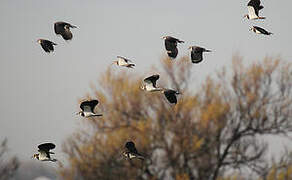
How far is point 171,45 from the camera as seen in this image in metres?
6.54

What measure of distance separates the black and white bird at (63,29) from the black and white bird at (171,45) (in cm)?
124

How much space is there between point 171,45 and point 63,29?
1.43 meters

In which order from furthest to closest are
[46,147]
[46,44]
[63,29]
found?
[46,44]
[63,29]
[46,147]

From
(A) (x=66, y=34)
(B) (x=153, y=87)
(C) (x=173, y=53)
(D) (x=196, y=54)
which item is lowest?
(B) (x=153, y=87)

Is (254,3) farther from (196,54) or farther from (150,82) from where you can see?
(150,82)

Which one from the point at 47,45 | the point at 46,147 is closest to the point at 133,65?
the point at 47,45

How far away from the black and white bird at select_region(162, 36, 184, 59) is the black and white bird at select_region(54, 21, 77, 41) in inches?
48.8

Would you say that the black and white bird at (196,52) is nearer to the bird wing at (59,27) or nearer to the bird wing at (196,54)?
the bird wing at (196,54)

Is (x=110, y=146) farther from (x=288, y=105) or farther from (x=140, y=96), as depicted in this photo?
(x=288, y=105)

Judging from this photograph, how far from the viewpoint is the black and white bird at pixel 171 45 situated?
6.50 meters

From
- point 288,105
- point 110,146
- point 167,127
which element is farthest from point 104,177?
point 288,105

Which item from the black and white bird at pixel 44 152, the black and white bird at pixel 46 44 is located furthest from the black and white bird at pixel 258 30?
the black and white bird at pixel 44 152

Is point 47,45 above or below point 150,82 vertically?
above

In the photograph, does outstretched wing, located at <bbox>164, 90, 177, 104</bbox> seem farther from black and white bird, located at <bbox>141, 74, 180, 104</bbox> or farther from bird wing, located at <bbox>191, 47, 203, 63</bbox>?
bird wing, located at <bbox>191, 47, 203, 63</bbox>
